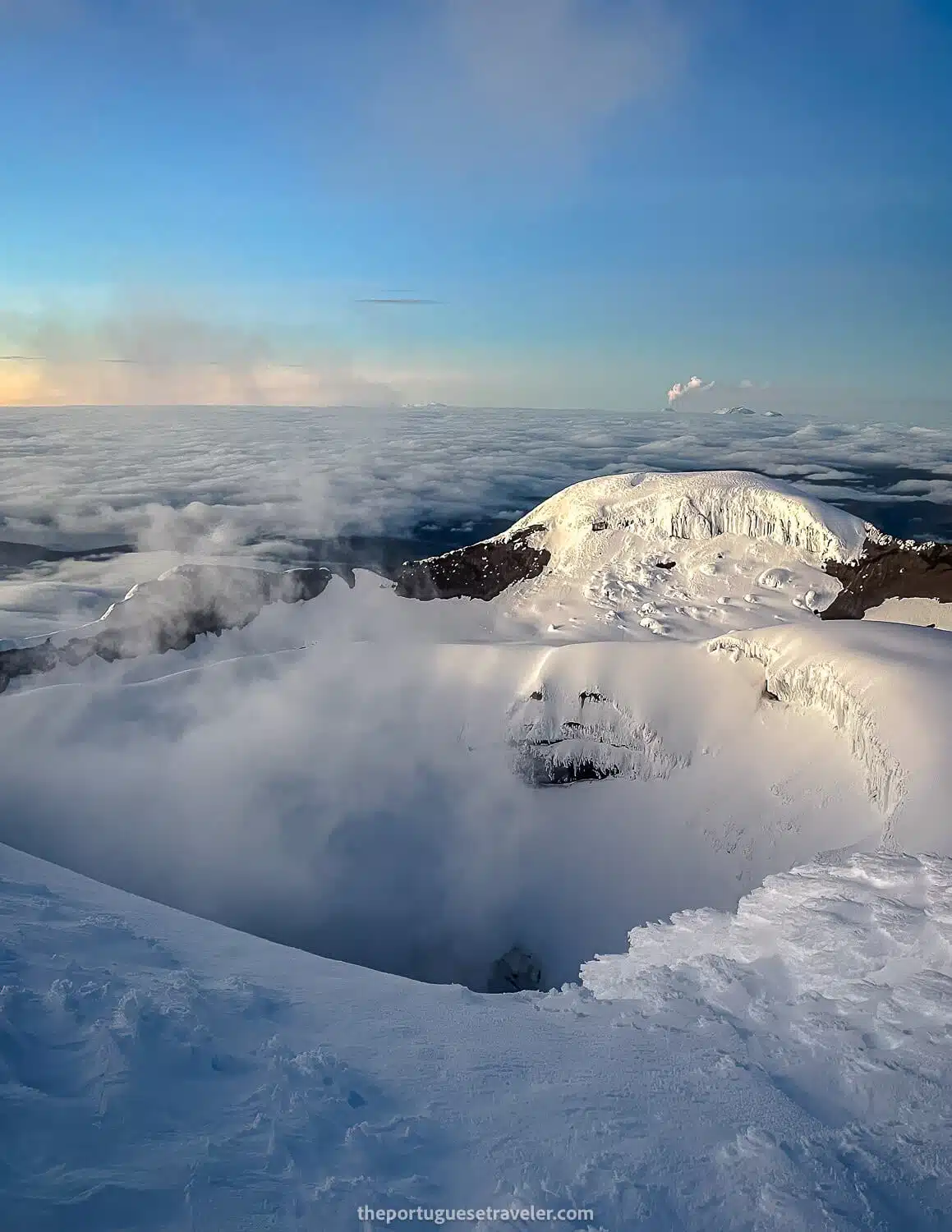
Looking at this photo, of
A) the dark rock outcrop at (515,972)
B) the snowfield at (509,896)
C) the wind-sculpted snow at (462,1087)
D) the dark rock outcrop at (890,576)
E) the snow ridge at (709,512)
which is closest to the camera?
the wind-sculpted snow at (462,1087)

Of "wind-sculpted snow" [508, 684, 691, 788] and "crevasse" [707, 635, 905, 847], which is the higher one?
"crevasse" [707, 635, 905, 847]

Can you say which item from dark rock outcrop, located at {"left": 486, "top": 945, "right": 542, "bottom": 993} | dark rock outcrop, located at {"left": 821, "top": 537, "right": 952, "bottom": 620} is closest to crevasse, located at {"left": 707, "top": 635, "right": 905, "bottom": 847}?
dark rock outcrop, located at {"left": 821, "top": 537, "right": 952, "bottom": 620}

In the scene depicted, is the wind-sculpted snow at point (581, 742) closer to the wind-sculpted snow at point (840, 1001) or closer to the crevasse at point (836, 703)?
the crevasse at point (836, 703)

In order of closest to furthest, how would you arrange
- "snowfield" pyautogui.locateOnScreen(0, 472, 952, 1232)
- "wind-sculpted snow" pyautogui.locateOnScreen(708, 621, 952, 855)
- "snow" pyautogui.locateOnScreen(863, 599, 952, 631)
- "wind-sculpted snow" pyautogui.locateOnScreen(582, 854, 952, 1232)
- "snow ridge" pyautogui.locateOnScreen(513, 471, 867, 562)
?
Result: "snowfield" pyautogui.locateOnScreen(0, 472, 952, 1232)
"wind-sculpted snow" pyautogui.locateOnScreen(582, 854, 952, 1232)
"wind-sculpted snow" pyautogui.locateOnScreen(708, 621, 952, 855)
"snow" pyautogui.locateOnScreen(863, 599, 952, 631)
"snow ridge" pyautogui.locateOnScreen(513, 471, 867, 562)

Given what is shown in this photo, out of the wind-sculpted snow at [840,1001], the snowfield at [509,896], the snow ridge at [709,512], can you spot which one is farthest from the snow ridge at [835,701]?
the snow ridge at [709,512]

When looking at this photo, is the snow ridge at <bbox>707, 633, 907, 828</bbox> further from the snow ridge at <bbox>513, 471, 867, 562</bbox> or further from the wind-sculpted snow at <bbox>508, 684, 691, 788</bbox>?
the snow ridge at <bbox>513, 471, 867, 562</bbox>

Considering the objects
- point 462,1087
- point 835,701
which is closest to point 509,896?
point 835,701
